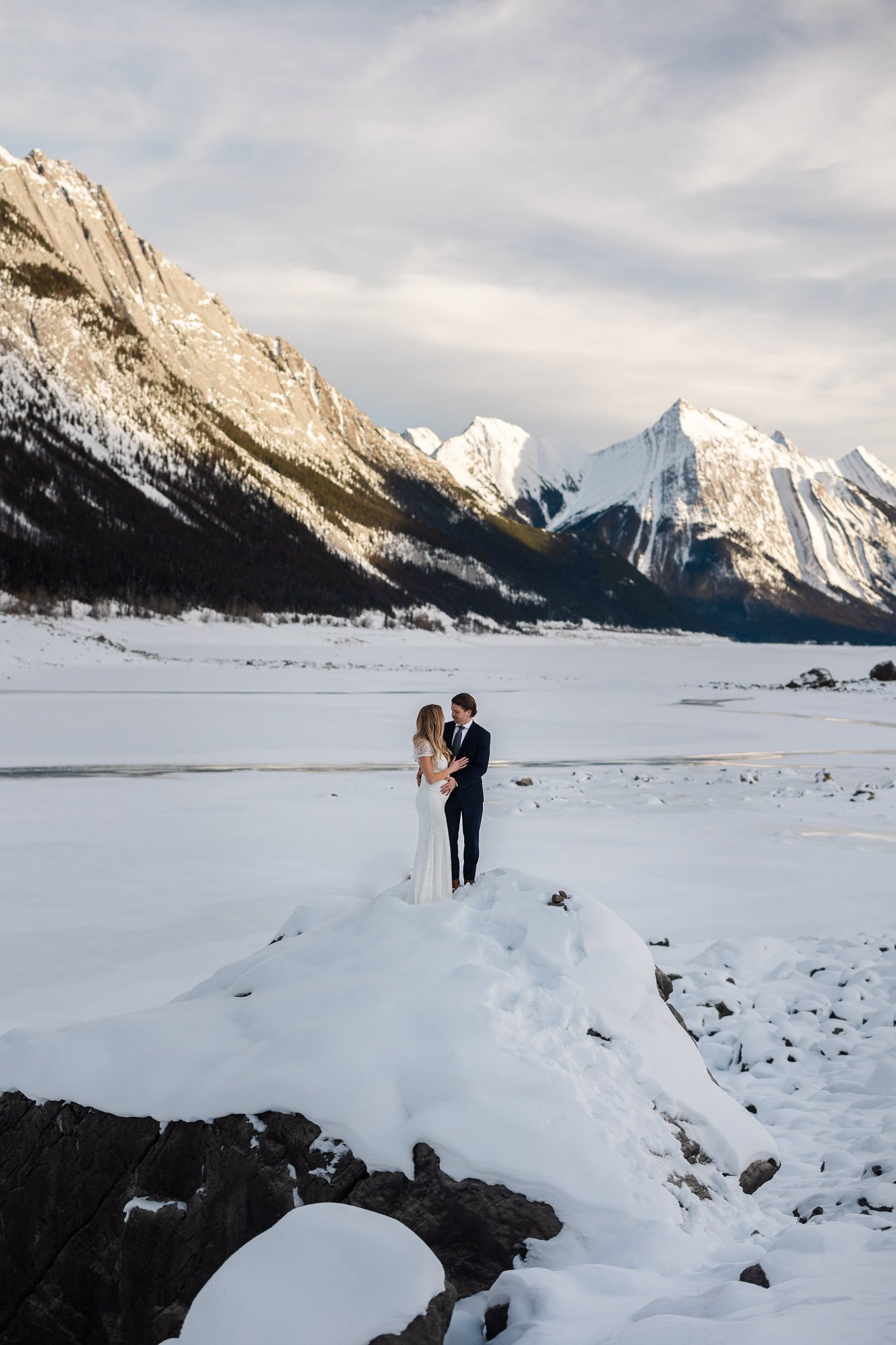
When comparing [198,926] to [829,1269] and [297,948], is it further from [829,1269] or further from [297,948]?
[829,1269]

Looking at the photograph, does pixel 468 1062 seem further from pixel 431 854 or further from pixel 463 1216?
pixel 431 854

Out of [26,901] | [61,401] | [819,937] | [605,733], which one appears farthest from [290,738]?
[61,401]

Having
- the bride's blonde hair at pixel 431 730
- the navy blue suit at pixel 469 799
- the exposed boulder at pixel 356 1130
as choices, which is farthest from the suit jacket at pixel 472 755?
the exposed boulder at pixel 356 1130

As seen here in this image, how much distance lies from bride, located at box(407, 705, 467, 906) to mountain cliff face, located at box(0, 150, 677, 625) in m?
84.7

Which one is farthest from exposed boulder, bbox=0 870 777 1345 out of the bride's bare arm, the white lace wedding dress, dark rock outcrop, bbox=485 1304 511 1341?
the bride's bare arm

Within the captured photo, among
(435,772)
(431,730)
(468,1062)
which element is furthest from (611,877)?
(468,1062)

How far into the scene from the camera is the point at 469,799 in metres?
8.52

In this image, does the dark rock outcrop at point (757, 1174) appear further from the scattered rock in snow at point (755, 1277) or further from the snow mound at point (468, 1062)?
the scattered rock in snow at point (755, 1277)

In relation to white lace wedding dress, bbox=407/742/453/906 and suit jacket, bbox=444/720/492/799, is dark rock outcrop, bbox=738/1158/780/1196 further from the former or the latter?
suit jacket, bbox=444/720/492/799

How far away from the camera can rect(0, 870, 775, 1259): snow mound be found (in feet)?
16.1

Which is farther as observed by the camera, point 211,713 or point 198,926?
point 211,713

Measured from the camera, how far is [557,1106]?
16.8 ft

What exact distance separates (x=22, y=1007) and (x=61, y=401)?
5458 inches

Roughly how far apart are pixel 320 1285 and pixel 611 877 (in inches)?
354
